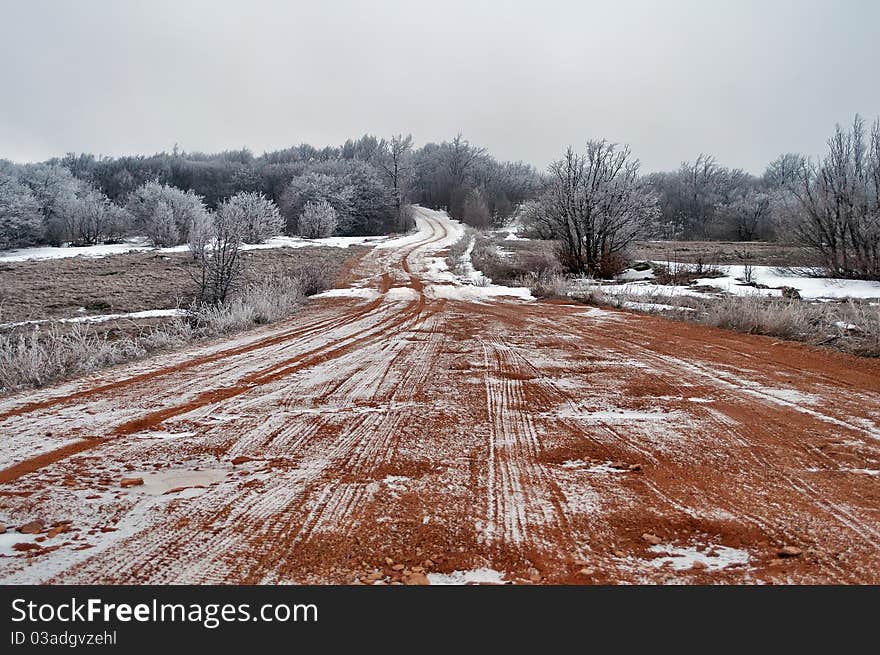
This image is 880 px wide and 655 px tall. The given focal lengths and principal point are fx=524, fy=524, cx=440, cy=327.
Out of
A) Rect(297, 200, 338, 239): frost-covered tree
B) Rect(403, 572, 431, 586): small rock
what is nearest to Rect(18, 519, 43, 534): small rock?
Rect(403, 572, 431, 586): small rock

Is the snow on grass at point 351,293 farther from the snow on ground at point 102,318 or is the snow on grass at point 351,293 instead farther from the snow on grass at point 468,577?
the snow on grass at point 468,577

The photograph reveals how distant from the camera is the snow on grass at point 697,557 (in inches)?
87.4

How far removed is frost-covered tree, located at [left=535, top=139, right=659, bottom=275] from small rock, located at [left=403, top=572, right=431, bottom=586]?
64.1ft

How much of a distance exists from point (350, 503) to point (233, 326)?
7556 millimetres

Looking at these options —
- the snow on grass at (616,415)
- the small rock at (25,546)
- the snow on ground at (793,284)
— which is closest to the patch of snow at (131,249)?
the snow on ground at (793,284)

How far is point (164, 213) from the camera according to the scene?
141 ft

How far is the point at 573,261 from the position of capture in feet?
69.3

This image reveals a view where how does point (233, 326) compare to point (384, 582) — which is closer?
point (384, 582)

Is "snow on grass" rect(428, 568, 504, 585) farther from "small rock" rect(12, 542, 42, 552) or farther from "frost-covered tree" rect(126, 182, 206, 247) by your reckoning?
"frost-covered tree" rect(126, 182, 206, 247)

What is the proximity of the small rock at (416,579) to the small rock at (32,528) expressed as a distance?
178 centimetres

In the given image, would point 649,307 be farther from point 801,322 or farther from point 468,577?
point 468,577

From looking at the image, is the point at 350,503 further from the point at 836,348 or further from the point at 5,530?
the point at 836,348

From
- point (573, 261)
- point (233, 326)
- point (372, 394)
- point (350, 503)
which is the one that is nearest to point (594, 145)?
point (573, 261)

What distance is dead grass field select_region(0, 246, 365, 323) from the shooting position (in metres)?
15.9
